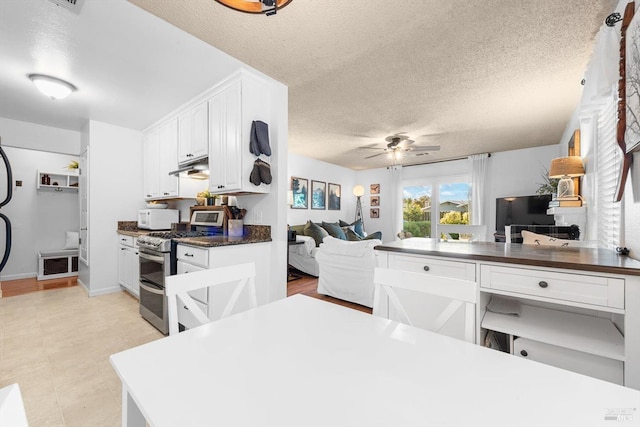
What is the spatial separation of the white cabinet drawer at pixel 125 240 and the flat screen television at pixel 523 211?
5952 millimetres

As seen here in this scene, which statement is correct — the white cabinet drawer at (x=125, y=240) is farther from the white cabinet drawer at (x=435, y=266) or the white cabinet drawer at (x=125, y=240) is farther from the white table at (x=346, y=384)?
the white cabinet drawer at (x=435, y=266)

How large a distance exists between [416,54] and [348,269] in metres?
2.33

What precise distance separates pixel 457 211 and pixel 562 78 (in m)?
3.91

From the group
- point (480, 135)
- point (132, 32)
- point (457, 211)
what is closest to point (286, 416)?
point (132, 32)

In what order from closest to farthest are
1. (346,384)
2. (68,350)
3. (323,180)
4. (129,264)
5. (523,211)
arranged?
(346,384) → (68,350) → (129,264) → (523,211) → (323,180)

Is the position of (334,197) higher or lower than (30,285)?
higher

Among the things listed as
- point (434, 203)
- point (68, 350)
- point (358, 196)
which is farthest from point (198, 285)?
point (358, 196)

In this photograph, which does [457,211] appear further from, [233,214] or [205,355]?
[205,355]

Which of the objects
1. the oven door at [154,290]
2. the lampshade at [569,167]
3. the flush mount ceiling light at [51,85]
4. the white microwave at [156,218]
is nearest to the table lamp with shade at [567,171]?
the lampshade at [569,167]

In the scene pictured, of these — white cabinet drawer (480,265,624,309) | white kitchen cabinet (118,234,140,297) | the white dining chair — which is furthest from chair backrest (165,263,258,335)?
white kitchen cabinet (118,234,140,297)

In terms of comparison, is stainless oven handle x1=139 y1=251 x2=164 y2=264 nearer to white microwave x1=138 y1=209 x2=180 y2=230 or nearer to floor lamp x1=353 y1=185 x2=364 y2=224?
white microwave x1=138 y1=209 x2=180 y2=230

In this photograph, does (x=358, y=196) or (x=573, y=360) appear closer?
(x=573, y=360)

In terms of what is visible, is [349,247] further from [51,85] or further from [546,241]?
[51,85]

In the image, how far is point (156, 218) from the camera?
12.3 ft
